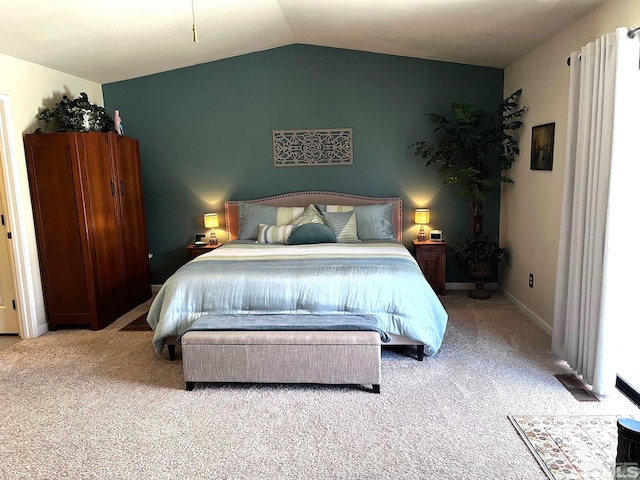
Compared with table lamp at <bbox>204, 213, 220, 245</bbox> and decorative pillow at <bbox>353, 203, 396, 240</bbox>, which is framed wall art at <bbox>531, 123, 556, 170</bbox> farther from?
table lamp at <bbox>204, 213, 220, 245</bbox>

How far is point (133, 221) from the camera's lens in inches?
196

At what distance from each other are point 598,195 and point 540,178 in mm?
1453

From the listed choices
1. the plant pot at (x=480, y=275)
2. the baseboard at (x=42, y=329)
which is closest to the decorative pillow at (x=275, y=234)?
the plant pot at (x=480, y=275)

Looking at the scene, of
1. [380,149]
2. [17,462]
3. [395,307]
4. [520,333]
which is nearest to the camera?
[17,462]

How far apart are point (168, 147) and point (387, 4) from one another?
121 inches

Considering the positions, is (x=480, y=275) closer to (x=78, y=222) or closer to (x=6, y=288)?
(x=78, y=222)

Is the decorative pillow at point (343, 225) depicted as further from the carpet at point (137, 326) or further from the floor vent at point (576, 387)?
the floor vent at point (576, 387)

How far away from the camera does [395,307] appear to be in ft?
11.0

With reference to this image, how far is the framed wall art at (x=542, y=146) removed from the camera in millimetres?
3883

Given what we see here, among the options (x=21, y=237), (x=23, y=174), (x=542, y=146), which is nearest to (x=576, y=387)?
(x=542, y=146)

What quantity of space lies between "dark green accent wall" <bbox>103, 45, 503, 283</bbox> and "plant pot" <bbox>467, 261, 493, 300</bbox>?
1.27 ft

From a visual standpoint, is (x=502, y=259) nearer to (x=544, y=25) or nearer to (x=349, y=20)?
(x=544, y=25)

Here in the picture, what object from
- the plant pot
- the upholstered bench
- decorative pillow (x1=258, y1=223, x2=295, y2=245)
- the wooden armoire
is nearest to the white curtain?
the upholstered bench

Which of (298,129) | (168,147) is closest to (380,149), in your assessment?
(298,129)
